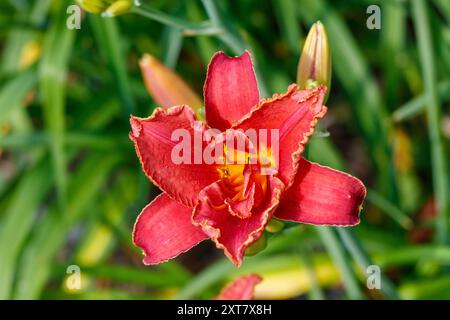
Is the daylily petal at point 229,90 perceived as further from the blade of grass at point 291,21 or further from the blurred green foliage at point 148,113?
the blade of grass at point 291,21

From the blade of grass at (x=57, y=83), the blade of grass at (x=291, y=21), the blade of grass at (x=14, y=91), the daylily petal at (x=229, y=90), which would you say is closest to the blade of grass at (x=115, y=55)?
the blade of grass at (x=57, y=83)

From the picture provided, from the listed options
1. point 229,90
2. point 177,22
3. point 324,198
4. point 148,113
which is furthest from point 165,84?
point 148,113

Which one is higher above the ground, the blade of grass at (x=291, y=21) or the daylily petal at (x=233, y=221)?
the blade of grass at (x=291, y=21)

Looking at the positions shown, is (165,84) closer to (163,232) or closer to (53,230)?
(163,232)

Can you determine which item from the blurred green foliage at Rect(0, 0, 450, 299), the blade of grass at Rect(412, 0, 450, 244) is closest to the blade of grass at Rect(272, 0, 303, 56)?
the blurred green foliage at Rect(0, 0, 450, 299)

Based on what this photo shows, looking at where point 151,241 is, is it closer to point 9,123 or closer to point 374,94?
point 374,94

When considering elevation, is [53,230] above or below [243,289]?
above
